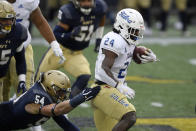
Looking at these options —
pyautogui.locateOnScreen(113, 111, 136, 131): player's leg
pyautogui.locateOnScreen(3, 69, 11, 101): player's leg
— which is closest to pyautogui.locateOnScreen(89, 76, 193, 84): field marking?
pyautogui.locateOnScreen(3, 69, 11, 101): player's leg

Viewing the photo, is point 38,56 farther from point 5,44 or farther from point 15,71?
point 5,44

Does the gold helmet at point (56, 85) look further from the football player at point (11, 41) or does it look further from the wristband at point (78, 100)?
the football player at point (11, 41)

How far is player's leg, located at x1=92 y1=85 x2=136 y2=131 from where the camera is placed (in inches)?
171

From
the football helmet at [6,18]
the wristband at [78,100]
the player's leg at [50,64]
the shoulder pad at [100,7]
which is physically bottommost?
the player's leg at [50,64]

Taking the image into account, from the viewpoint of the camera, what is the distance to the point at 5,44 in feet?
15.1

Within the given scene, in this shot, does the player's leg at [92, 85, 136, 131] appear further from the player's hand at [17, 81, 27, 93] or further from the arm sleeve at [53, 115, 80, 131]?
the player's hand at [17, 81, 27, 93]

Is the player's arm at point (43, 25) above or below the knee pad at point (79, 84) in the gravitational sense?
above

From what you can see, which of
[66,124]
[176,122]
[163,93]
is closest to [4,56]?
[66,124]

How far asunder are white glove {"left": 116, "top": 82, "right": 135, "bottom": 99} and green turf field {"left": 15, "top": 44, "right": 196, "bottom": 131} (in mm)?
995

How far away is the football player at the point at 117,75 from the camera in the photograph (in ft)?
14.4

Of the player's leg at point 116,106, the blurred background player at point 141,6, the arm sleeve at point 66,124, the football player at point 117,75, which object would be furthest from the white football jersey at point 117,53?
the blurred background player at point 141,6

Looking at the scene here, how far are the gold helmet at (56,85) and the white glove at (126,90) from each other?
0.50m

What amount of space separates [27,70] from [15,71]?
0.13 metres

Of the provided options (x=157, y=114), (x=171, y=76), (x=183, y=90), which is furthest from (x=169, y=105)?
(x=171, y=76)
